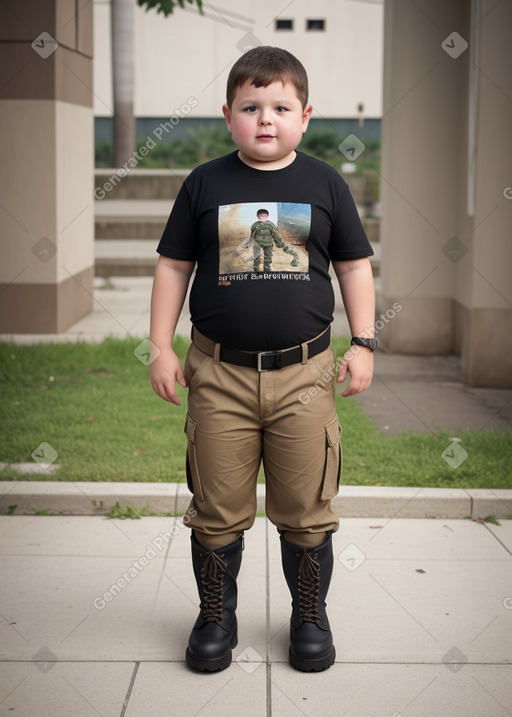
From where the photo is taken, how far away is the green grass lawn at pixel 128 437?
16.5ft

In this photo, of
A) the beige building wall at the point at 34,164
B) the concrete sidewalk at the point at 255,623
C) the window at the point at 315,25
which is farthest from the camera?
the window at the point at 315,25

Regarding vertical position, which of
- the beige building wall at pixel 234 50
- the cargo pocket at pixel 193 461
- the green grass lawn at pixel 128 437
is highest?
the beige building wall at pixel 234 50

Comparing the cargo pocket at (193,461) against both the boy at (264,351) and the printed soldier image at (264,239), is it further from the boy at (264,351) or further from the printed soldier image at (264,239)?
the printed soldier image at (264,239)

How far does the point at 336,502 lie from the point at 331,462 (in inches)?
61.2

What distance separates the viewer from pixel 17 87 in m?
8.55

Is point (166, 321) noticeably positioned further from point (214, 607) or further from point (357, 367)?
Answer: point (214, 607)

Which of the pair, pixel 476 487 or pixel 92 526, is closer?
pixel 92 526

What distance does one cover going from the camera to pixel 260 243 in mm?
2982

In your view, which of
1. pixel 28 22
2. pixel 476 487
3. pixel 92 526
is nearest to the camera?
pixel 92 526

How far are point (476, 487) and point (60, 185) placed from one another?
532cm

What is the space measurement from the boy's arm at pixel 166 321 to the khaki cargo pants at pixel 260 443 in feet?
Result: 0.22

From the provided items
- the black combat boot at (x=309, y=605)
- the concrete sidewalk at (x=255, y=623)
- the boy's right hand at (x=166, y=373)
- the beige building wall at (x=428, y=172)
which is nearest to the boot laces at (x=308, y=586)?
the black combat boot at (x=309, y=605)

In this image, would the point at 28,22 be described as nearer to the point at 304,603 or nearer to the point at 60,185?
the point at 60,185

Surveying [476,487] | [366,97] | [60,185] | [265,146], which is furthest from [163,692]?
[366,97]
